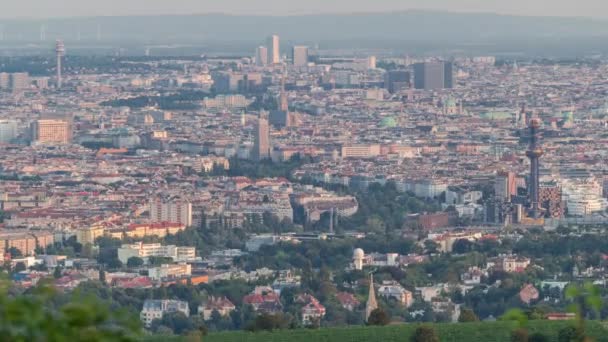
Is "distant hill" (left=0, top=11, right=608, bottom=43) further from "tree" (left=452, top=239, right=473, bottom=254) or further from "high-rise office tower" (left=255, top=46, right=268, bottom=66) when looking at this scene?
"tree" (left=452, top=239, right=473, bottom=254)

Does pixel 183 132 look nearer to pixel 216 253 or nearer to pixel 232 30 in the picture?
pixel 216 253

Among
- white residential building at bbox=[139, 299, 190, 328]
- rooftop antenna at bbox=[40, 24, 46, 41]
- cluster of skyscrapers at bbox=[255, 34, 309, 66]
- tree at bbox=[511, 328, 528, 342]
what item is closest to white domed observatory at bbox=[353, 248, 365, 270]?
white residential building at bbox=[139, 299, 190, 328]

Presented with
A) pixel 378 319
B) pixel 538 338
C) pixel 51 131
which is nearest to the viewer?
pixel 538 338

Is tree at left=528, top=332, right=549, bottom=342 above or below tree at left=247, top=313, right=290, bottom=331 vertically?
above

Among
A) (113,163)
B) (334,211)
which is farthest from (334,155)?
(334,211)

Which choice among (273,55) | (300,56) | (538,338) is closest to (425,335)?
(538,338)

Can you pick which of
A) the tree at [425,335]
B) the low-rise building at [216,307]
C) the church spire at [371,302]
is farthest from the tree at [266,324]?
the low-rise building at [216,307]

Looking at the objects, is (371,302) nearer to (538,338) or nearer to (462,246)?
(462,246)
